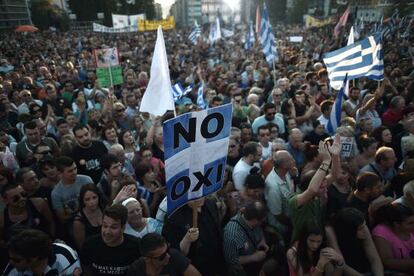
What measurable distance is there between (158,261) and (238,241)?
888 mm

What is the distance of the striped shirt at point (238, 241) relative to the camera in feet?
11.4

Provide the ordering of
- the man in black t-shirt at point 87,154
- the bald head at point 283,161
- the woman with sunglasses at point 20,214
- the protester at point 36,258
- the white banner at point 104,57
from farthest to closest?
1. the white banner at point 104,57
2. the man in black t-shirt at point 87,154
3. the bald head at point 283,161
4. the woman with sunglasses at point 20,214
5. the protester at point 36,258


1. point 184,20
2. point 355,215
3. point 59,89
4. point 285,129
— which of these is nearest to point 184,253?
point 355,215

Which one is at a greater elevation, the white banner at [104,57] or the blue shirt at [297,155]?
the white banner at [104,57]

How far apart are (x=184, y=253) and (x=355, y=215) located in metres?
1.51

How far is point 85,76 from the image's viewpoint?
13984 millimetres

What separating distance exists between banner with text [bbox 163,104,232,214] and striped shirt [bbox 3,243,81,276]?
2.79 feet

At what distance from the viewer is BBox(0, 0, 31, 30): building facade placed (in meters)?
53.7

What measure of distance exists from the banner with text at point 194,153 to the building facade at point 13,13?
55130 mm

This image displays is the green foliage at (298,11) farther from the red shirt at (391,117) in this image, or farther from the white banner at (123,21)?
the red shirt at (391,117)

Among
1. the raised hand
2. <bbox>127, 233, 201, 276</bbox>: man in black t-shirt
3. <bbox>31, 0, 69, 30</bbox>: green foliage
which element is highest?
the raised hand

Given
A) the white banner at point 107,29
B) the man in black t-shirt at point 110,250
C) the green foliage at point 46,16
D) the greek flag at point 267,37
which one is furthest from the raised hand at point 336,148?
the green foliage at point 46,16

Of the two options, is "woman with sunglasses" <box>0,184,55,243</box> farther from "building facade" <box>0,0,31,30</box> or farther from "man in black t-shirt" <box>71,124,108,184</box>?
"building facade" <box>0,0,31,30</box>

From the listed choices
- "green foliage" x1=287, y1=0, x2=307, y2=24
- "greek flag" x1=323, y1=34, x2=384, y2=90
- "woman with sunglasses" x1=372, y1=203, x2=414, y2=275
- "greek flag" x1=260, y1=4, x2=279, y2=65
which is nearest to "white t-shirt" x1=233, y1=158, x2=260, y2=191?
"woman with sunglasses" x1=372, y1=203, x2=414, y2=275
